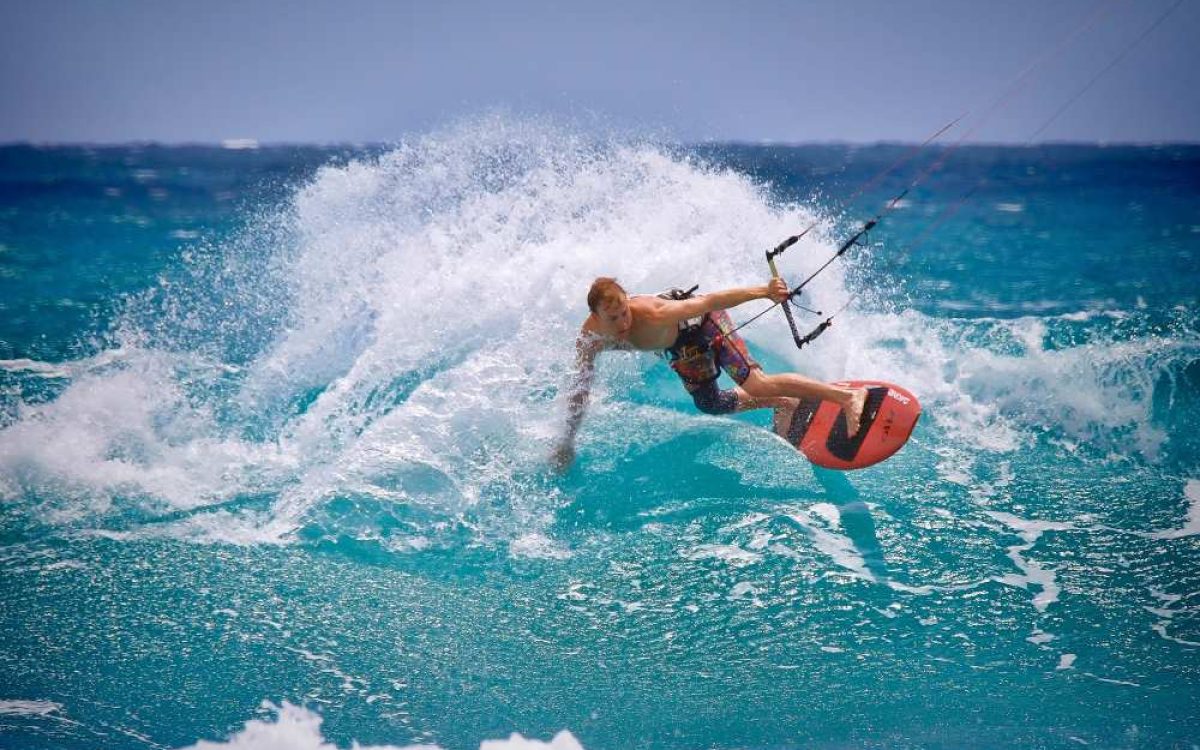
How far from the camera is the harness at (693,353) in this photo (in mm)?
5668

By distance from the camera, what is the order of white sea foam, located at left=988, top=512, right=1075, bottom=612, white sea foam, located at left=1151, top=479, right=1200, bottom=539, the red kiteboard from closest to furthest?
1. white sea foam, located at left=988, top=512, right=1075, bottom=612
2. white sea foam, located at left=1151, top=479, right=1200, bottom=539
3. the red kiteboard

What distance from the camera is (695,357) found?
573 cm

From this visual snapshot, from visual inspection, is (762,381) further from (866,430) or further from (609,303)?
(609,303)

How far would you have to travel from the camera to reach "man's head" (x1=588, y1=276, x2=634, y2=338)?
5.08 metres

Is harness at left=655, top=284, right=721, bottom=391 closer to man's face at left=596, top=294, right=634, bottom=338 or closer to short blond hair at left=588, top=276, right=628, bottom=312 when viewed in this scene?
man's face at left=596, top=294, right=634, bottom=338

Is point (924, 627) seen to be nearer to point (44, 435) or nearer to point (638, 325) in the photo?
point (638, 325)

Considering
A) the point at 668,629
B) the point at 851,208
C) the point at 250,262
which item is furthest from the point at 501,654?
the point at 851,208

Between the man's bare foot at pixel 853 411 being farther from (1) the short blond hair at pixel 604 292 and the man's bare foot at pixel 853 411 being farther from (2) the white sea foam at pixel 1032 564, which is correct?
(1) the short blond hair at pixel 604 292

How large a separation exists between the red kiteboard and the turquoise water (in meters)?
0.21

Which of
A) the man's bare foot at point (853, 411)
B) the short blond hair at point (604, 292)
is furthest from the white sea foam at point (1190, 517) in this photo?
the short blond hair at point (604, 292)

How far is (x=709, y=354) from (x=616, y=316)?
90cm

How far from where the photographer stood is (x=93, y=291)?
1255 centimetres

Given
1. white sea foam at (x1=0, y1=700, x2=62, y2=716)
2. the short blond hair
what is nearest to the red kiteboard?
the short blond hair

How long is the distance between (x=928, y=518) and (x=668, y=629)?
2.05 m
